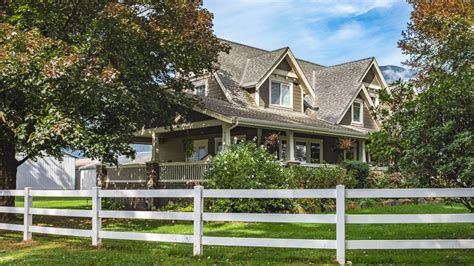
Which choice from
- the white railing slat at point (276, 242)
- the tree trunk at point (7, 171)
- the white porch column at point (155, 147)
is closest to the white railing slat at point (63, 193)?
the white railing slat at point (276, 242)

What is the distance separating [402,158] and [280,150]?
13186mm

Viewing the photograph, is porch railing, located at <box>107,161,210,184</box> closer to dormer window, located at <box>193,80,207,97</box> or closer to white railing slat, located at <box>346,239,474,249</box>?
dormer window, located at <box>193,80,207,97</box>

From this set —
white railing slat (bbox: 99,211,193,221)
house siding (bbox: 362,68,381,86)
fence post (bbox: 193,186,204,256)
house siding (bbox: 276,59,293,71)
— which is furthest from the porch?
fence post (bbox: 193,186,204,256)

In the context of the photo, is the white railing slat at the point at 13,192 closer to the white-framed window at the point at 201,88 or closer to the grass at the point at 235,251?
the grass at the point at 235,251

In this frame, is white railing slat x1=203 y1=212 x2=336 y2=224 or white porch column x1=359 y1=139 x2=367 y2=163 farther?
white porch column x1=359 y1=139 x2=367 y2=163

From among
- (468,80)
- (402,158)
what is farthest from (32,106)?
(468,80)

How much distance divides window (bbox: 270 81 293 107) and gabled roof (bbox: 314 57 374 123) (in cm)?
232

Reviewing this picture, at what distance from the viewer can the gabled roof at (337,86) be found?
25969 mm

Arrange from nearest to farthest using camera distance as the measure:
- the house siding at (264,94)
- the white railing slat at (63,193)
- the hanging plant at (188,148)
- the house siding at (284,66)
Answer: the white railing slat at (63,193), the hanging plant at (188,148), the house siding at (264,94), the house siding at (284,66)

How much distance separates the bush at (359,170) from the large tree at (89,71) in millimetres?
7426

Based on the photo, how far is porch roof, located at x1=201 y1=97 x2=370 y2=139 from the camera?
18422 mm

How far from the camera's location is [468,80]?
28.5ft

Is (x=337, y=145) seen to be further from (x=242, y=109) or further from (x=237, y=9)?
(x=237, y=9)

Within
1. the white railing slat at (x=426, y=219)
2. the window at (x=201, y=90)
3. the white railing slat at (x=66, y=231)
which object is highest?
the window at (x=201, y=90)
